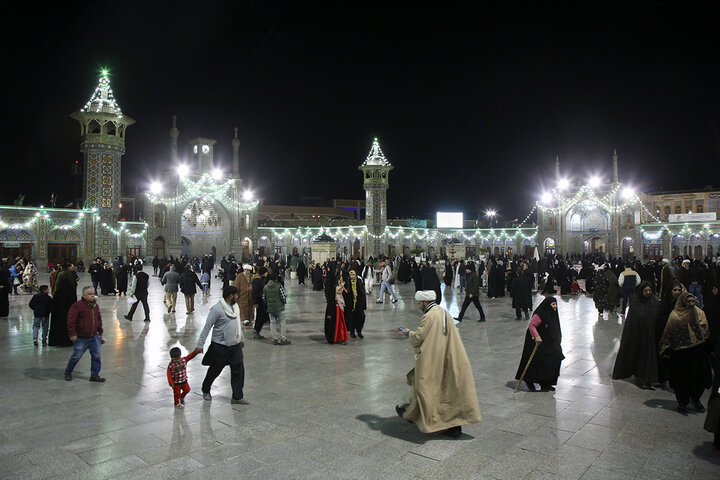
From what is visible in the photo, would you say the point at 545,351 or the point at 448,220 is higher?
the point at 448,220

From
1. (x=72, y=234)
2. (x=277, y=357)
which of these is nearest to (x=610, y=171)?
(x=72, y=234)

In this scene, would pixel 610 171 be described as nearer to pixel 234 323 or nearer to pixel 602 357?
pixel 602 357

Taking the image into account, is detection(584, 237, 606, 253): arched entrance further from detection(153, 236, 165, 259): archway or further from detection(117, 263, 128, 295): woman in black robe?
detection(117, 263, 128, 295): woman in black robe

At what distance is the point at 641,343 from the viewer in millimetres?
6043

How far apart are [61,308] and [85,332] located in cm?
245

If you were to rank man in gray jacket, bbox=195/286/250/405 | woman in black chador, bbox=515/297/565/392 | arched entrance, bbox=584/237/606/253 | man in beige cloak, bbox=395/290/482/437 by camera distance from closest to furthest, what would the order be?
man in beige cloak, bbox=395/290/482/437 → man in gray jacket, bbox=195/286/250/405 → woman in black chador, bbox=515/297/565/392 → arched entrance, bbox=584/237/606/253

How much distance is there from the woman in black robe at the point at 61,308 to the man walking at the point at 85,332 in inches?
83.3

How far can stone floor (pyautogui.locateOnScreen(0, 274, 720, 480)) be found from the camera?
3826mm

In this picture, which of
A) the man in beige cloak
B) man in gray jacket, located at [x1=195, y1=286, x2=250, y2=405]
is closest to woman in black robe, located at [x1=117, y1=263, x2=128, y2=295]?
man in gray jacket, located at [x1=195, y1=286, x2=250, y2=405]

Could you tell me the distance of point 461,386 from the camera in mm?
4402

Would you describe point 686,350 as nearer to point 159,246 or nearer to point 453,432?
point 453,432

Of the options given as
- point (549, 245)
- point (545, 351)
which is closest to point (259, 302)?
point (545, 351)

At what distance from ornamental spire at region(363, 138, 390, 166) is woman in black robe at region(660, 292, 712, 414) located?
128ft

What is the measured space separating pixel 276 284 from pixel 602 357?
5.20 metres
